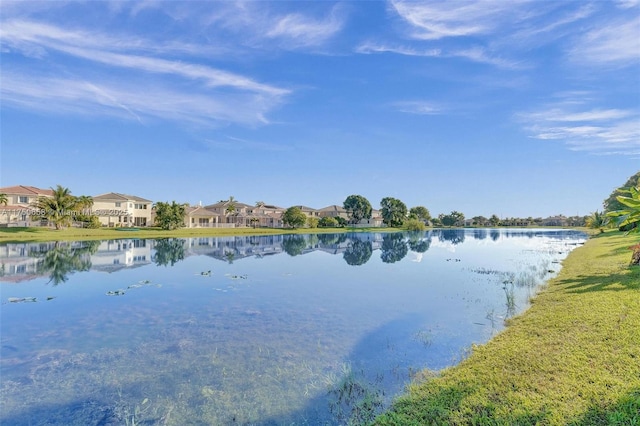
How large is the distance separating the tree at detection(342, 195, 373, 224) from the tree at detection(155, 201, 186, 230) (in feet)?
172

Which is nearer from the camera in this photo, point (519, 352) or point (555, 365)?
point (555, 365)

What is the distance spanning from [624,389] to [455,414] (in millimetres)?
2683

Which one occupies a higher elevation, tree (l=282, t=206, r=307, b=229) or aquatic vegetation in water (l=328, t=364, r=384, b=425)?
tree (l=282, t=206, r=307, b=229)

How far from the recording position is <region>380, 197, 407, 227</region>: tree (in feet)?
338

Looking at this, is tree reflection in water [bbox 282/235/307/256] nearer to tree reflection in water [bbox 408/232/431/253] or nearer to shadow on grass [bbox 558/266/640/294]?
tree reflection in water [bbox 408/232/431/253]

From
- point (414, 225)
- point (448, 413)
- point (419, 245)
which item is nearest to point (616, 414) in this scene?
point (448, 413)

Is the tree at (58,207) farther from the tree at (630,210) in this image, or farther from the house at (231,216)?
the tree at (630,210)

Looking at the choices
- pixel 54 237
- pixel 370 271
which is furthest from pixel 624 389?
pixel 54 237

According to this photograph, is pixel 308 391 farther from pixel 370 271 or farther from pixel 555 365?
pixel 370 271

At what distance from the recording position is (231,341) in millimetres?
9586

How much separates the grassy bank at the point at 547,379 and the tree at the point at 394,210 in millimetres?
94251

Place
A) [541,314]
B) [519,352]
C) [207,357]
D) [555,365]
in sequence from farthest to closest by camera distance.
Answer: [541,314]
[207,357]
[519,352]
[555,365]

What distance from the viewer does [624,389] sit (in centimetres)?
535

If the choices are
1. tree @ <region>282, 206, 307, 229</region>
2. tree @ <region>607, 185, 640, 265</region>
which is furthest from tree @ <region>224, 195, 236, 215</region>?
tree @ <region>607, 185, 640, 265</region>
